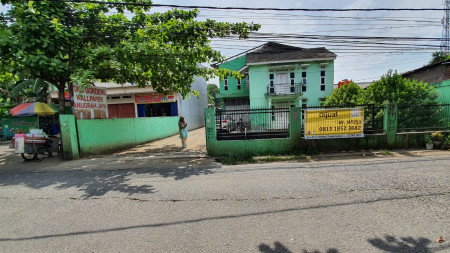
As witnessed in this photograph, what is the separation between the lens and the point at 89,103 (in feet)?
30.3

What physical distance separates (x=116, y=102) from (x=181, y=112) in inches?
243

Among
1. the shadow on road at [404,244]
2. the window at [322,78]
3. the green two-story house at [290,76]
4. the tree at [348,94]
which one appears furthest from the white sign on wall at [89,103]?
the window at [322,78]

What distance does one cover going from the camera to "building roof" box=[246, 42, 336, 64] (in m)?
17.9

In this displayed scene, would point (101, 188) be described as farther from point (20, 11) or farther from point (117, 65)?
point (20, 11)

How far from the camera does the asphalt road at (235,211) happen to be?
270 centimetres

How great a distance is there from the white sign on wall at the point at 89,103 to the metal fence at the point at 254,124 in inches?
226

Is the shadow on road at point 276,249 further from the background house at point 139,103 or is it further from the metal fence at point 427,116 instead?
the background house at point 139,103

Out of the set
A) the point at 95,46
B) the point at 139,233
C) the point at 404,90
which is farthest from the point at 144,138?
the point at 404,90

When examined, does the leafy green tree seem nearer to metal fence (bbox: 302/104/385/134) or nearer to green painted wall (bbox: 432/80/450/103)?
metal fence (bbox: 302/104/385/134)

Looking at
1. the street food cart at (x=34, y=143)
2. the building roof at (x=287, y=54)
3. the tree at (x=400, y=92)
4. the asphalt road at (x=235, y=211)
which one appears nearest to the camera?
the asphalt road at (x=235, y=211)

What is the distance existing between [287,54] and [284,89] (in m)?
3.14

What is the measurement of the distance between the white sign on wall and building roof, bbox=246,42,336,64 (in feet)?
40.7

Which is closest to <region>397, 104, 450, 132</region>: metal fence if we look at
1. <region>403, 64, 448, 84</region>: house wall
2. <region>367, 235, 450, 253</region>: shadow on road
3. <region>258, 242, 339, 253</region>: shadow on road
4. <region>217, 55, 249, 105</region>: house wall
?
<region>367, 235, 450, 253</region>: shadow on road

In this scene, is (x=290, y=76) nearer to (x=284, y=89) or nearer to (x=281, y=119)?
(x=284, y=89)
